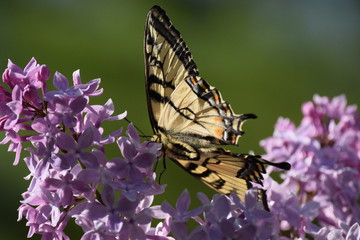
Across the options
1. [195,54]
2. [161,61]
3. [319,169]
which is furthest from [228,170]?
[195,54]

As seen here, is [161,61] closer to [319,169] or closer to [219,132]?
[219,132]

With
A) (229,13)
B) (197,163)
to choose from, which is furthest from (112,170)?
(229,13)

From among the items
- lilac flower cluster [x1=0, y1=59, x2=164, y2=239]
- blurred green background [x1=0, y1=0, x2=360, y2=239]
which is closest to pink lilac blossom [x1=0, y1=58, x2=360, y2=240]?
lilac flower cluster [x1=0, y1=59, x2=164, y2=239]

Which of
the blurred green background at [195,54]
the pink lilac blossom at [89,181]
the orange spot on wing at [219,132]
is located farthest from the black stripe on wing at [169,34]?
the blurred green background at [195,54]

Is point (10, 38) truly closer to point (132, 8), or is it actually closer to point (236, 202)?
point (132, 8)

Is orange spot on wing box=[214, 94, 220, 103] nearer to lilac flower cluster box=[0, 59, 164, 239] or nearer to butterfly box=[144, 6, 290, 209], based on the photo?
butterfly box=[144, 6, 290, 209]

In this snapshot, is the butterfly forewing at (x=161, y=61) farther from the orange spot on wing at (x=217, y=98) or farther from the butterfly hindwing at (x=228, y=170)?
the butterfly hindwing at (x=228, y=170)
